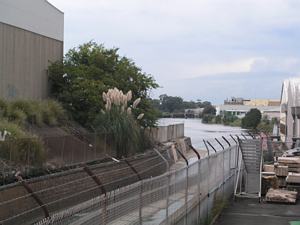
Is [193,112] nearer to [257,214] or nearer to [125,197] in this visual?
[257,214]

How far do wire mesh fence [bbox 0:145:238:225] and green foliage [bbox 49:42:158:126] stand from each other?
17.5 m

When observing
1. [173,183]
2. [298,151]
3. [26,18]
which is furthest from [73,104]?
[173,183]

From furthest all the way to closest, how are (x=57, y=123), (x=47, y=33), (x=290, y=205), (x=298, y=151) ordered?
(x=47, y=33)
(x=57, y=123)
(x=298, y=151)
(x=290, y=205)

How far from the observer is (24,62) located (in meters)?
32.7

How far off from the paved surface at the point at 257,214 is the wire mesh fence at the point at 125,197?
516 mm

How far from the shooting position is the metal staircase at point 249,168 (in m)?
18.5

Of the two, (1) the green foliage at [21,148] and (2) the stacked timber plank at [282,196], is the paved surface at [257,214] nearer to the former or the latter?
(2) the stacked timber plank at [282,196]

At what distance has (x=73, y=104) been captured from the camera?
32219 mm

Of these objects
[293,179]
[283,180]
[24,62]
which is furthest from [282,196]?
[24,62]

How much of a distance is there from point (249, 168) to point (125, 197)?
12.4m

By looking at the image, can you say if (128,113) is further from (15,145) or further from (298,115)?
(298,115)

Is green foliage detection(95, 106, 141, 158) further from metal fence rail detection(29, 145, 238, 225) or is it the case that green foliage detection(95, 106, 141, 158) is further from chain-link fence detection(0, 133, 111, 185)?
metal fence rail detection(29, 145, 238, 225)

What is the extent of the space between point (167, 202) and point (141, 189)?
1390mm

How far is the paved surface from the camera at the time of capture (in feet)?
44.9
